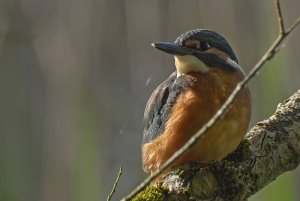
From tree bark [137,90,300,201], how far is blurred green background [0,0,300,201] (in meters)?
0.79

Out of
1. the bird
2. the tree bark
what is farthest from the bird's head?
the tree bark

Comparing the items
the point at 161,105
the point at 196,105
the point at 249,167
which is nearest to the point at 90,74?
the point at 161,105

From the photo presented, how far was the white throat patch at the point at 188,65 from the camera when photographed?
2.82 meters

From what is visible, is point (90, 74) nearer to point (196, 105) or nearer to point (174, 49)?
point (174, 49)

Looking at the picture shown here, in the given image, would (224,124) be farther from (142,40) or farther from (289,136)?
(142,40)

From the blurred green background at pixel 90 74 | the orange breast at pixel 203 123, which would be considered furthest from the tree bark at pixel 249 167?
the blurred green background at pixel 90 74

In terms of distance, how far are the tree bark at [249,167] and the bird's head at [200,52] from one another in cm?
32

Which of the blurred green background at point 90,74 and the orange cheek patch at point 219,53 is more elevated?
the orange cheek patch at point 219,53

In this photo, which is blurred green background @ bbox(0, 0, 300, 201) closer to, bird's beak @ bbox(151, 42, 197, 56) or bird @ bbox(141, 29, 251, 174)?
bird @ bbox(141, 29, 251, 174)

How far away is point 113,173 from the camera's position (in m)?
4.25

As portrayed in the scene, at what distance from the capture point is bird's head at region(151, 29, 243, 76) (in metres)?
2.81

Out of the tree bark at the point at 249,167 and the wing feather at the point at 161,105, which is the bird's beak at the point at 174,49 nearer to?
the wing feather at the point at 161,105

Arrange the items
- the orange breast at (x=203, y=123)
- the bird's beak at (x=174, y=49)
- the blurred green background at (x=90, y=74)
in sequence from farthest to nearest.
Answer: the blurred green background at (x=90, y=74) < the bird's beak at (x=174, y=49) < the orange breast at (x=203, y=123)

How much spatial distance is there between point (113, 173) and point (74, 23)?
952 mm
